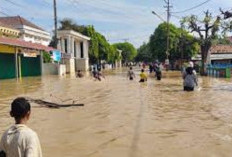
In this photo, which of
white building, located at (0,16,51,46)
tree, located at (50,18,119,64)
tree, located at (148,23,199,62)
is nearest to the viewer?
white building, located at (0,16,51,46)

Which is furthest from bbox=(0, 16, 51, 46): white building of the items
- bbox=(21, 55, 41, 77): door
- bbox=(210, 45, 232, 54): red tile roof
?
bbox=(210, 45, 232, 54): red tile roof

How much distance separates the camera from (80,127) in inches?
470

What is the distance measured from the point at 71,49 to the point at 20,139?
224 ft

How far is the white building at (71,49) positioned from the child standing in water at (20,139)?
6098 centimetres

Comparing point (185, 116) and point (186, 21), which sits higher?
point (186, 21)

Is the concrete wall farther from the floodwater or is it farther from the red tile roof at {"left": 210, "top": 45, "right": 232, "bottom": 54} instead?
the floodwater

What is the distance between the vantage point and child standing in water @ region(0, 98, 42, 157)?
4086 millimetres

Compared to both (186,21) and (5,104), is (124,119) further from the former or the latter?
(186,21)

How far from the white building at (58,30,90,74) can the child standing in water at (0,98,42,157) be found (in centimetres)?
6098

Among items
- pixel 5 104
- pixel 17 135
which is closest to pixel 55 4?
pixel 5 104

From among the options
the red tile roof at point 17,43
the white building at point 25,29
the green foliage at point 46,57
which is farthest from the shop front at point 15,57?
the white building at point 25,29

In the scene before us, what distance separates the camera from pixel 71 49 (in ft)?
236

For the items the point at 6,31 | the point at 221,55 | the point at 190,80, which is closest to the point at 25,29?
the point at 6,31

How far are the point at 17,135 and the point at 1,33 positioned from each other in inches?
1744
